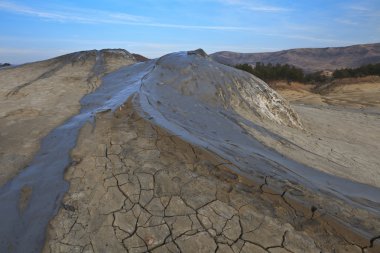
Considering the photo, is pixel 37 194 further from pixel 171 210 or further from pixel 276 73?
pixel 276 73

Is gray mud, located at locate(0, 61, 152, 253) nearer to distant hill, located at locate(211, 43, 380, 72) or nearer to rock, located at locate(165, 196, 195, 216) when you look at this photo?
rock, located at locate(165, 196, 195, 216)

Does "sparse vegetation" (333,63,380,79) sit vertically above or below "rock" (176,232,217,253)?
below

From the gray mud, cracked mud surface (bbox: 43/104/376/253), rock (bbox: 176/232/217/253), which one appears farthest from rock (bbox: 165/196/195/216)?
the gray mud

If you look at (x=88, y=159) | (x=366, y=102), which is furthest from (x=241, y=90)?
(x=366, y=102)

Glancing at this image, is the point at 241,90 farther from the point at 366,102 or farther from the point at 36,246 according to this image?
the point at 366,102

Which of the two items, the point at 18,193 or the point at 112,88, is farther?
the point at 112,88

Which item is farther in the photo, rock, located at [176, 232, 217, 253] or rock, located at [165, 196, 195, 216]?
rock, located at [165, 196, 195, 216]

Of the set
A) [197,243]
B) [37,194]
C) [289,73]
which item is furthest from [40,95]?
[289,73]
